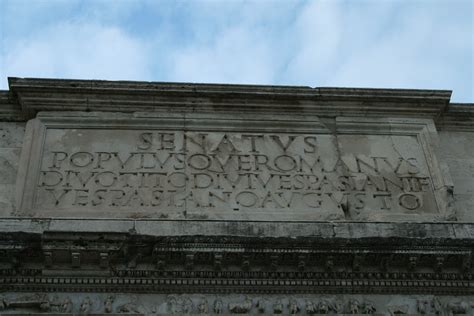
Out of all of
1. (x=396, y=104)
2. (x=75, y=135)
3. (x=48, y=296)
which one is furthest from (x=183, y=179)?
(x=396, y=104)

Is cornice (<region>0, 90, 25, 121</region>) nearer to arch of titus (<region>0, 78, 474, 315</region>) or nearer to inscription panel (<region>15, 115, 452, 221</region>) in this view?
arch of titus (<region>0, 78, 474, 315</region>)

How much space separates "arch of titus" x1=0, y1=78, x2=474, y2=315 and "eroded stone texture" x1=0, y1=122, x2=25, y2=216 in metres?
0.02

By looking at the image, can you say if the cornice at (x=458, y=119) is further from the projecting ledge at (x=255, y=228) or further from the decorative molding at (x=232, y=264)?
the decorative molding at (x=232, y=264)

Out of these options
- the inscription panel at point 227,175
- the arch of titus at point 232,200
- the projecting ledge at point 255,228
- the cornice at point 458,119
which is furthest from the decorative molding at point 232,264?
the cornice at point 458,119

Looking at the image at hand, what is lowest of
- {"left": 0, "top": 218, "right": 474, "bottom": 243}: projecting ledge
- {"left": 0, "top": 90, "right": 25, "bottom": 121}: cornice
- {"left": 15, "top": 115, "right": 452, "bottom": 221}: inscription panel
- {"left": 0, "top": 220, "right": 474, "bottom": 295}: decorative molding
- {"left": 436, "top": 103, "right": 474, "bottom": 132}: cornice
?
{"left": 0, "top": 220, "right": 474, "bottom": 295}: decorative molding

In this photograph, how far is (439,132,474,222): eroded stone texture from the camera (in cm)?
1140

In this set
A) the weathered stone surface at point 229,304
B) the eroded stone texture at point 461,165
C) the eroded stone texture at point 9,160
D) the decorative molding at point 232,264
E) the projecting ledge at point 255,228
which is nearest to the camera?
the weathered stone surface at point 229,304

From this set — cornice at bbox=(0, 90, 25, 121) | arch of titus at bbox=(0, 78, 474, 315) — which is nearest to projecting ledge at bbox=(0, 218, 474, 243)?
arch of titus at bbox=(0, 78, 474, 315)

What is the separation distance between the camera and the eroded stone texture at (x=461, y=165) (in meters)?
11.4

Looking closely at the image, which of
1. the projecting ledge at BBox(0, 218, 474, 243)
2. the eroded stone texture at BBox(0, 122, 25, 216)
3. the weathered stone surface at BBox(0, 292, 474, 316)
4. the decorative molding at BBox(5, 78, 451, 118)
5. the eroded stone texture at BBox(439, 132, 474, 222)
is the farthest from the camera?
the decorative molding at BBox(5, 78, 451, 118)

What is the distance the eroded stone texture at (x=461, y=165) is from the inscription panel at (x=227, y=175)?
15.3 inches

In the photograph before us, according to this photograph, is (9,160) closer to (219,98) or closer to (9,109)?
(9,109)

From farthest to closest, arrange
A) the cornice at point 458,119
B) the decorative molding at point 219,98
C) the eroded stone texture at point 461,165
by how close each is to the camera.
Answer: the cornice at point 458,119 → the decorative molding at point 219,98 → the eroded stone texture at point 461,165

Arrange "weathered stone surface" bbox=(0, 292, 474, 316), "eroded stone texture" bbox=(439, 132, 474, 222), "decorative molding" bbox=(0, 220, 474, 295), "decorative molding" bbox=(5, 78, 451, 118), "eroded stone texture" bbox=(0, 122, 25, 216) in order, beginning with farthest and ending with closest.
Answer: "decorative molding" bbox=(5, 78, 451, 118) → "eroded stone texture" bbox=(439, 132, 474, 222) → "eroded stone texture" bbox=(0, 122, 25, 216) → "decorative molding" bbox=(0, 220, 474, 295) → "weathered stone surface" bbox=(0, 292, 474, 316)
